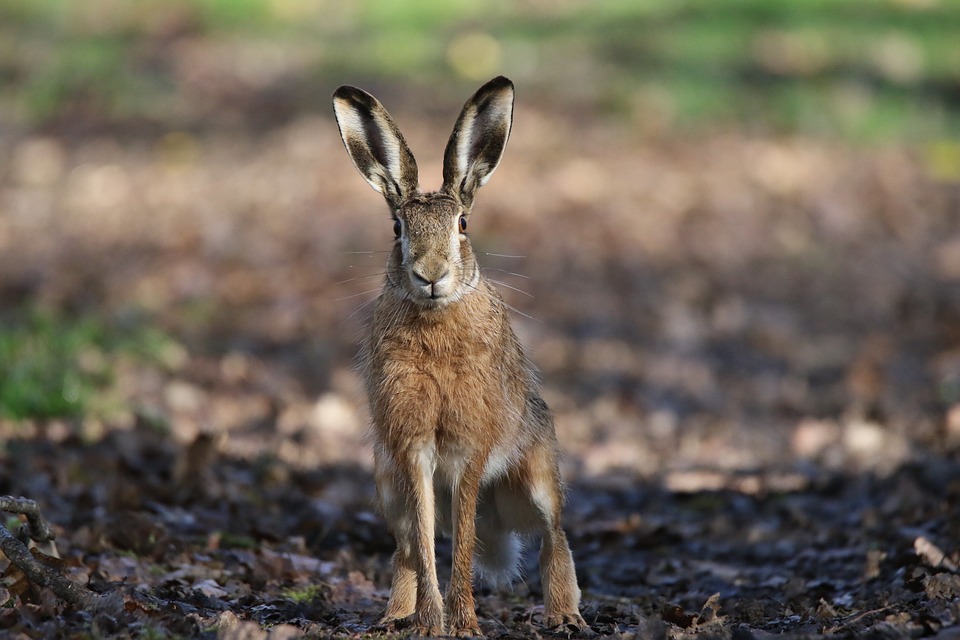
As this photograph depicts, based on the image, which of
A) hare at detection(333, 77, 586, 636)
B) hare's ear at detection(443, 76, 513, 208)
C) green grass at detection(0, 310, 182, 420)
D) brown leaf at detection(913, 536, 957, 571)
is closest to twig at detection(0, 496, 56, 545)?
hare at detection(333, 77, 586, 636)

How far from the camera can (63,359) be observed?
30.7 feet

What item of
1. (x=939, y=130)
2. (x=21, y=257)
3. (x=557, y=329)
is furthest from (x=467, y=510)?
(x=939, y=130)

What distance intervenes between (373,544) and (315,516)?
0.49 m

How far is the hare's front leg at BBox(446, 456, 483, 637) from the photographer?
4.88m

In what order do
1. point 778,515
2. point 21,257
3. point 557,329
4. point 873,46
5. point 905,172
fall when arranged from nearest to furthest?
point 778,515, point 557,329, point 21,257, point 905,172, point 873,46

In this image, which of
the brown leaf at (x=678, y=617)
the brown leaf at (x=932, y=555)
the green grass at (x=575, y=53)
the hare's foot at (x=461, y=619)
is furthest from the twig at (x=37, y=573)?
the green grass at (x=575, y=53)

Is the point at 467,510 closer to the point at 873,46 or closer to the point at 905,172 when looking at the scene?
the point at 905,172

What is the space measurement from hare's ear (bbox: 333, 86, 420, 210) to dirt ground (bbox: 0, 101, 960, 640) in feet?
4.54

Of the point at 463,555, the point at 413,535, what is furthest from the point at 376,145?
the point at 463,555

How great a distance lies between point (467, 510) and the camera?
5.00 meters

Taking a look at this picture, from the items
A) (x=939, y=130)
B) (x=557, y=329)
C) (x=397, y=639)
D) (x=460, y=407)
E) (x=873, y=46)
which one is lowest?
(x=397, y=639)

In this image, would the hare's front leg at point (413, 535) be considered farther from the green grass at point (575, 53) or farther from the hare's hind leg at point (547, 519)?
the green grass at point (575, 53)

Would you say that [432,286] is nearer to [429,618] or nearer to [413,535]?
[413,535]

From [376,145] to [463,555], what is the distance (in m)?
1.76
